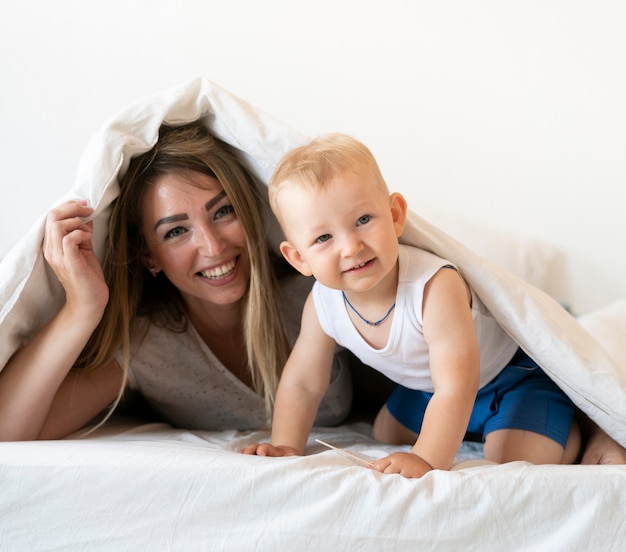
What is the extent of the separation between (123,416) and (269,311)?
373 millimetres

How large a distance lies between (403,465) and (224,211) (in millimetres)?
544

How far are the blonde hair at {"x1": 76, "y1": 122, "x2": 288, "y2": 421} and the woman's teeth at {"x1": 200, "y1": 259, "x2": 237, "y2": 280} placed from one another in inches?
1.5

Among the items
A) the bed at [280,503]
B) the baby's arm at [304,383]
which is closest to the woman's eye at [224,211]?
the baby's arm at [304,383]

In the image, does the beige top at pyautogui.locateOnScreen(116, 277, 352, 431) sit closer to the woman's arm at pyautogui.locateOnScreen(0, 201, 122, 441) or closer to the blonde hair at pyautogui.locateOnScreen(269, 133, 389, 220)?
the woman's arm at pyautogui.locateOnScreen(0, 201, 122, 441)

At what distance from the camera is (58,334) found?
127cm

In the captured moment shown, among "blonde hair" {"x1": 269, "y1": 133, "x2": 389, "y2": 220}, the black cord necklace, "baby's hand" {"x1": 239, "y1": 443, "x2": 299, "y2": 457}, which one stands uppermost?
"blonde hair" {"x1": 269, "y1": 133, "x2": 389, "y2": 220}

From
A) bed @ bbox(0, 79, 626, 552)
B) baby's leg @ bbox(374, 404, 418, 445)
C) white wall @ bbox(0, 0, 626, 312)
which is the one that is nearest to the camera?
bed @ bbox(0, 79, 626, 552)

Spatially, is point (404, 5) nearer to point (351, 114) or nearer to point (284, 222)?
point (351, 114)

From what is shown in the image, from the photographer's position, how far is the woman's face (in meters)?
1.33

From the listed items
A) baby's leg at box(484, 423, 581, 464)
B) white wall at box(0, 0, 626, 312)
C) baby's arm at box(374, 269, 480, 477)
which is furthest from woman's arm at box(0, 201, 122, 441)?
white wall at box(0, 0, 626, 312)

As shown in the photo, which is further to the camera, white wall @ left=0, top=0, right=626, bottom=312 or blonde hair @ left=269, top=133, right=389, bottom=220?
white wall @ left=0, top=0, right=626, bottom=312

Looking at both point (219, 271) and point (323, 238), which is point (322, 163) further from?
point (219, 271)

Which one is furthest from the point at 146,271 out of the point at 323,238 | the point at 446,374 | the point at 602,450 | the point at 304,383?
the point at 602,450

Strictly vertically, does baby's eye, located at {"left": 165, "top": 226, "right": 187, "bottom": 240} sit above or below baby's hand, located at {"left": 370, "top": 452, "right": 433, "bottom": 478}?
above
